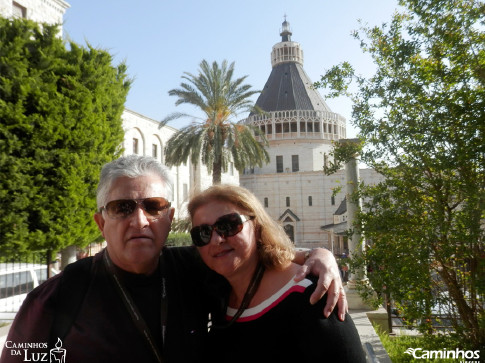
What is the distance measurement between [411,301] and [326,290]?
11.7 feet

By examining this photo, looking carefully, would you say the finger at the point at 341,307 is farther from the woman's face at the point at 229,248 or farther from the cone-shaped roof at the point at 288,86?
the cone-shaped roof at the point at 288,86

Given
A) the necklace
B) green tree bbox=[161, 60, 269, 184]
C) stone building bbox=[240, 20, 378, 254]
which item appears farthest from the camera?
stone building bbox=[240, 20, 378, 254]

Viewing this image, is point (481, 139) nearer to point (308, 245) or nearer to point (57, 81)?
point (57, 81)

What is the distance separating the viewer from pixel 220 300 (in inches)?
66.1

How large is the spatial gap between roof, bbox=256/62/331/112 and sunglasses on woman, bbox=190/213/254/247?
51.0 m

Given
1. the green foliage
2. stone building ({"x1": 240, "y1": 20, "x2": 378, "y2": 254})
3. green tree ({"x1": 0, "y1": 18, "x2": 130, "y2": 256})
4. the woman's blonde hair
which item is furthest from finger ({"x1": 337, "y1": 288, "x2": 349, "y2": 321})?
stone building ({"x1": 240, "y1": 20, "x2": 378, "y2": 254})

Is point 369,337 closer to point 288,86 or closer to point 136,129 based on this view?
point 136,129

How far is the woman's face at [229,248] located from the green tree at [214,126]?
15.8 m

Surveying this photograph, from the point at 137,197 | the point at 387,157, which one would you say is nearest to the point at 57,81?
the point at 387,157

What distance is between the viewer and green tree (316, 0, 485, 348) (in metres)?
3.88

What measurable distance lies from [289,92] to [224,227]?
53.7 meters

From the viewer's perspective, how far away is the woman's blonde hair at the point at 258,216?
1.66 meters

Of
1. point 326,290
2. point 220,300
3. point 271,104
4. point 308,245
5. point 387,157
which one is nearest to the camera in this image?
point 326,290

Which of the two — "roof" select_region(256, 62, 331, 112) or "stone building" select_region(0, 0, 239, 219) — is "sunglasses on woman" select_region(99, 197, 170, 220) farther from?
"roof" select_region(256, 62, 331, 112)
